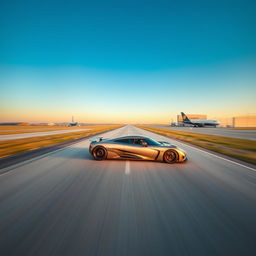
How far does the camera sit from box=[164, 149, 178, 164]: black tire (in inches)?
232

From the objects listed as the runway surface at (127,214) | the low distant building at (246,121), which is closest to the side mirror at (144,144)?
the runway surface at (127,214)

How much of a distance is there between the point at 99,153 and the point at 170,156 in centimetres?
346

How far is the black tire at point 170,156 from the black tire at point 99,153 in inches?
116

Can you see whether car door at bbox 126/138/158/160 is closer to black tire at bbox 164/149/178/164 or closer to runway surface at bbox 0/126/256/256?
black tire at bbox 164/149/178/164

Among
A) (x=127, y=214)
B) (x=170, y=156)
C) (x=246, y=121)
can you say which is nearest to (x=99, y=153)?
(x=170, y=156)

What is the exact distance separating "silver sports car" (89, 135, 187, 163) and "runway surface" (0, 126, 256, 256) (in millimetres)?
1360

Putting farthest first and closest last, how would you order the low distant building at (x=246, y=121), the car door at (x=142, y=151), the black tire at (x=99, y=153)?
1. the low distant building at (x=246, y=121)
2. the black tire at (x=99, y=153)
3. the car door at (x=142, y=151)

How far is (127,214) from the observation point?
2.52m

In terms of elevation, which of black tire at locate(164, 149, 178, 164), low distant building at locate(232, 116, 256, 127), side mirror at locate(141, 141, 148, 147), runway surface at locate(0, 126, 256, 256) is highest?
low distant building at locate(232, 116, 256, 127)

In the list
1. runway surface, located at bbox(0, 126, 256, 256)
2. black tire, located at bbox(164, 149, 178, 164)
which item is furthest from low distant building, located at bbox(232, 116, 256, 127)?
runway surface, located at bbox(0, 126, 256, 256)

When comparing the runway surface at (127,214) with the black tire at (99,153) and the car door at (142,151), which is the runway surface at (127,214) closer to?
the car door at (142,151)

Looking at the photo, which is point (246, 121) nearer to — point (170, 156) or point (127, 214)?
point (170, 156)

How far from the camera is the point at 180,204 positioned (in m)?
2.86

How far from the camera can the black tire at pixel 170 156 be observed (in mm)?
5891
